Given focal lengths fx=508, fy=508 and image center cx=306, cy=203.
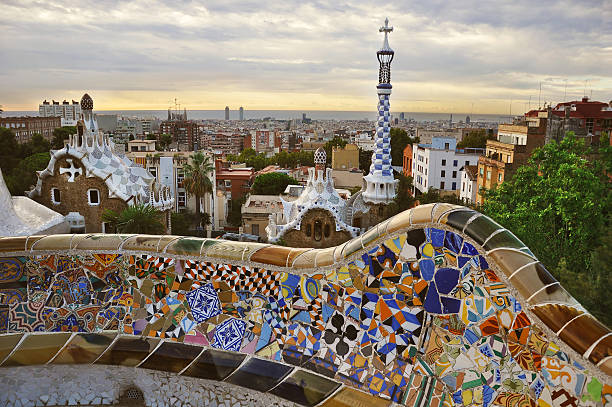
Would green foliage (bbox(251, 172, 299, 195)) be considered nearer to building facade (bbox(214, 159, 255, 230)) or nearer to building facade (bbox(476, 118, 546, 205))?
building facade (bbox(214, 159, 255, 230))

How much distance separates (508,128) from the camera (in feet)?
79.1

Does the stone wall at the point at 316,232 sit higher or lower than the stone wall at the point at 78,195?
lower

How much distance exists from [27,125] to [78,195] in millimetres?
45653

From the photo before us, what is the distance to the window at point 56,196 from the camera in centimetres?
1588

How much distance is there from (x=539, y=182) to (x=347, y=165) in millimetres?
33705

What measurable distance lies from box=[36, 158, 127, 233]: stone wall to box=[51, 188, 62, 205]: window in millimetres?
73

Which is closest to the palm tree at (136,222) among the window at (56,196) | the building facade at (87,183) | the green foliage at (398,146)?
the building facade at (87,183)

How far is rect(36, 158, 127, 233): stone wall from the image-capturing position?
51.4ft

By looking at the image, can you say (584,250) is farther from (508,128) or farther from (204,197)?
(204,197)

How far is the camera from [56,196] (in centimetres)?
1592

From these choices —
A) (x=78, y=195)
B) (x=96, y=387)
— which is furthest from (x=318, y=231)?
(x=96, y=387)

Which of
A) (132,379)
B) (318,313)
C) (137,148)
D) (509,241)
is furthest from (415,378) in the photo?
(137,148)

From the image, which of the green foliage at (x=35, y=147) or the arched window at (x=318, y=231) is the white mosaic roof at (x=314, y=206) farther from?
the green foliage at (x=35, y=147)

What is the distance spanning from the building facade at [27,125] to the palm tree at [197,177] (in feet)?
103
